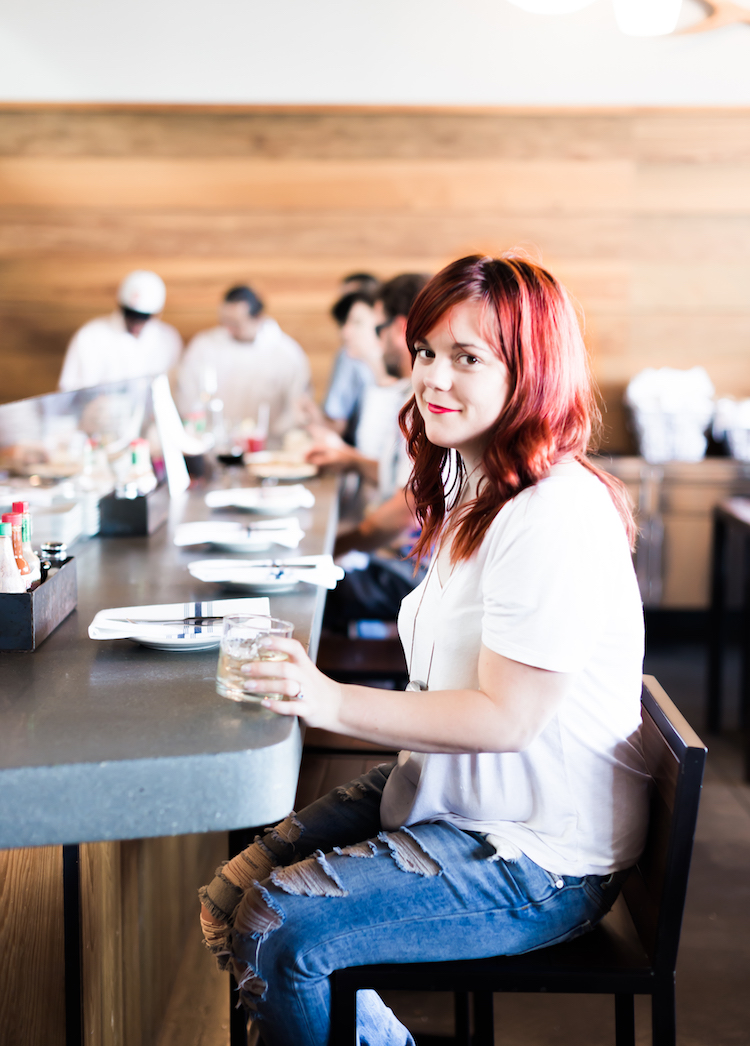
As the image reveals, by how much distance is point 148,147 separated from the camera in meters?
5.32

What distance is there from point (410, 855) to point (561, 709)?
247mm

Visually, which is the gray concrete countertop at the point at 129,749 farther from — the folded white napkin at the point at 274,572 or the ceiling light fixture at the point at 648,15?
the ceiling light fixture at the point at 648,15

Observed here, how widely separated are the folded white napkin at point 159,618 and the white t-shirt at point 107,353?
166 inches

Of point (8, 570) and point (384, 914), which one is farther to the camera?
point (8, 570)

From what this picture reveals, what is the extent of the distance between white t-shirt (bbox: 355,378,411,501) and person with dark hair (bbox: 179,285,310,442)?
165 centimetres

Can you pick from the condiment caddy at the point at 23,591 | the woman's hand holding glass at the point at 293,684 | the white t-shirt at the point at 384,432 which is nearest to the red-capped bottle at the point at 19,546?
the condiment caddy at the point at 23,591

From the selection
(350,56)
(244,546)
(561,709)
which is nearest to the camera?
(561,709)

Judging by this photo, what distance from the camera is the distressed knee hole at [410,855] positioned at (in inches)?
43.7

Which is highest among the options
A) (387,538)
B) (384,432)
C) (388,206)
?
(388,206)

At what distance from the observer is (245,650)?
105 cm

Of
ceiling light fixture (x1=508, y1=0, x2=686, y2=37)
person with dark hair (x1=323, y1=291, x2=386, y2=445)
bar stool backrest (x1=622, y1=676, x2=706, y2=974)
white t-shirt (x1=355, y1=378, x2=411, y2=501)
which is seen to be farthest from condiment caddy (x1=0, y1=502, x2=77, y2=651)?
ceiling light fixture (x1=508, y1=0, x2=686, y2=37)

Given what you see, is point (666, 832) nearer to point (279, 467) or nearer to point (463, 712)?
point (463, 712)

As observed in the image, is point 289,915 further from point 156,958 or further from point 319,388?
point 319,388

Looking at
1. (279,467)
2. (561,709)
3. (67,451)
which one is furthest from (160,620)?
(279,467)
